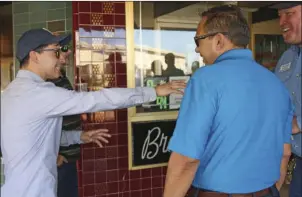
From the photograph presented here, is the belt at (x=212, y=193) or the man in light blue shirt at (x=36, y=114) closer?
the belt at (x=212, y=193)

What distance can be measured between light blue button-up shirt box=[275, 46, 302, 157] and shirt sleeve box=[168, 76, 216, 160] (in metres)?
0.85

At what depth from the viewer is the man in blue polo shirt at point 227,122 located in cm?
166

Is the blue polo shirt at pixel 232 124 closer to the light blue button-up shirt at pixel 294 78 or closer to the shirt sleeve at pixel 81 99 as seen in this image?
the light blue button-up shirt at pixel 294 78

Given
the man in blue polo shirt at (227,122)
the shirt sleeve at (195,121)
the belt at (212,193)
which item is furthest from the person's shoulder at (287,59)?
the shirt sleeve at (195,121)

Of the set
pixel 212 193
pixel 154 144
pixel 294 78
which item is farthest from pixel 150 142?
pixel 212 193

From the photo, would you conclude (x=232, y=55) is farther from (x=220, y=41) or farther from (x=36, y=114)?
(x=36, y=114)

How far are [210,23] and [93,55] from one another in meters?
2.24

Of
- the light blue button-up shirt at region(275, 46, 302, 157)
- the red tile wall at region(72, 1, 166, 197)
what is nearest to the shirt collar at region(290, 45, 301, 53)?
the light blue button-up shirt at region(275, 46, 302, 157)

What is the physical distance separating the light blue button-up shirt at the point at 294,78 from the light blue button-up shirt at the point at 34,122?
999 mm

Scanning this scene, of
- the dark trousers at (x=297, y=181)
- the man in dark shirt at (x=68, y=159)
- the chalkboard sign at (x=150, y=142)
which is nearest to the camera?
the dark trousers at (x=297, y=181)

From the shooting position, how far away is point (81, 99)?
2238 millimetres

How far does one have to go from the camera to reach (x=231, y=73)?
1.68 m

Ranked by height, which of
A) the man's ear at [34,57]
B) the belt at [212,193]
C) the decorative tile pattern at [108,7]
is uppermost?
the decorative tile pattern at [108,7]

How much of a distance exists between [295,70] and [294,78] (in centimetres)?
5
